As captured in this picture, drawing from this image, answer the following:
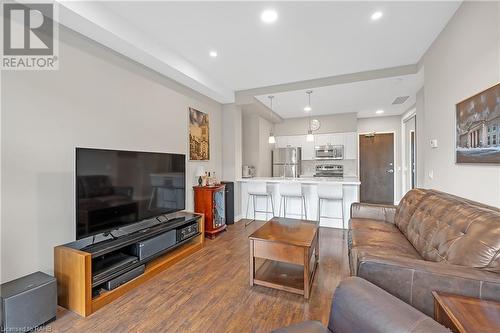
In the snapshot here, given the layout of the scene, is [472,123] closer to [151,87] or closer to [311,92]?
[311,92]

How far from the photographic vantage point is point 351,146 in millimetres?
6113

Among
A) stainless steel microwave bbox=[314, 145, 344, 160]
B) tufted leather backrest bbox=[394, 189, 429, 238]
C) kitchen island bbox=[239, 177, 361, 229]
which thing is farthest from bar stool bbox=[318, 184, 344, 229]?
stainless steel microwave bbox=[314, 145, 344, 160]

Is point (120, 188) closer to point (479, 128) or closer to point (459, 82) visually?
point (479, 128)

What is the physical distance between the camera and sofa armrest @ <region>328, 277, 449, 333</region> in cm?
82

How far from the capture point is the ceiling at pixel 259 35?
2.12 metres

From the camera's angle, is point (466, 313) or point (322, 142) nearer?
point (466, 313)

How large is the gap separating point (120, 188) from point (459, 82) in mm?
3588

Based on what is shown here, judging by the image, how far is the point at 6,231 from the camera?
1.78 metres

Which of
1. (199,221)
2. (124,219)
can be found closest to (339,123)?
(199,221)

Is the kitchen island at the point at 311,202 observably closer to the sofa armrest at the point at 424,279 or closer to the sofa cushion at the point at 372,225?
the sofa cushion at the point at 372,225

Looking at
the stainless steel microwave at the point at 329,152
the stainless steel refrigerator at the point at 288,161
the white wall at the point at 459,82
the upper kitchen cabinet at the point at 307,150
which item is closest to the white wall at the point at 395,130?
the stainless steel microwave at the point at 329,152

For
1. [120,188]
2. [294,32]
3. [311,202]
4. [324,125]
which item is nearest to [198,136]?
[120,188]

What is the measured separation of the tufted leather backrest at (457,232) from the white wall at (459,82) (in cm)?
24

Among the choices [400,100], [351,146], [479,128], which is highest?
[400,100]
